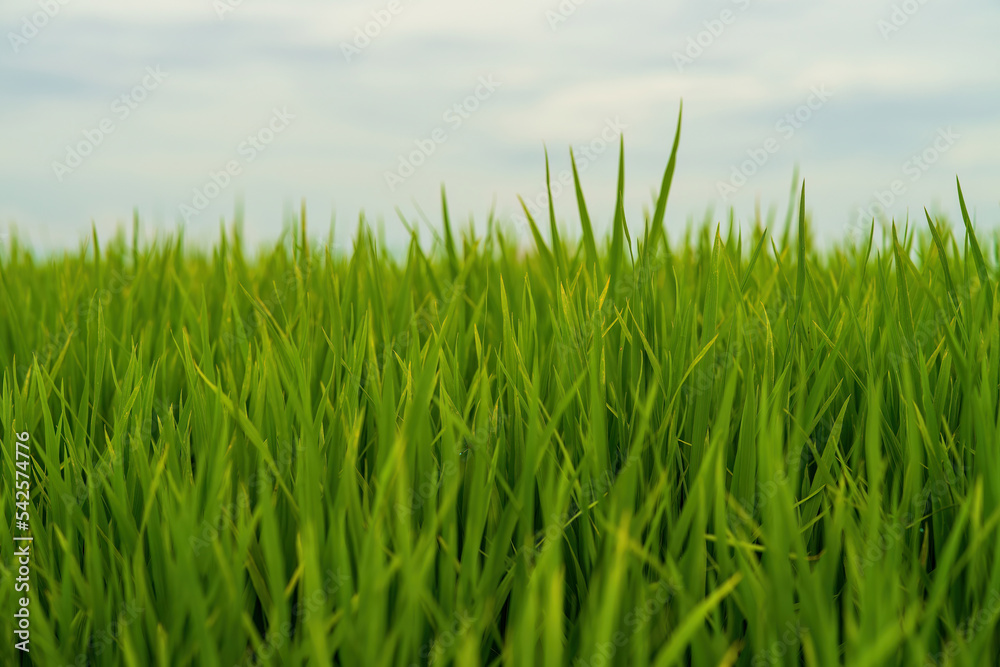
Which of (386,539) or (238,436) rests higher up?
(238,436)

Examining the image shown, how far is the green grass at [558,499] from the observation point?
0.78 meters

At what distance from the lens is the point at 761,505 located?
93cm

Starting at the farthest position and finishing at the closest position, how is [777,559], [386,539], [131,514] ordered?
1. [131,514]
2. [386,539]
3. [777,559]

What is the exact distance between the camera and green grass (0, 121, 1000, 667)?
78 cm

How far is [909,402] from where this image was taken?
39.2 inches

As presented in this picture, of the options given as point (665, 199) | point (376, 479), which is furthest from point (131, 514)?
point (665, 199)

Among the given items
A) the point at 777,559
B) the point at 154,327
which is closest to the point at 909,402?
the point at 777,559

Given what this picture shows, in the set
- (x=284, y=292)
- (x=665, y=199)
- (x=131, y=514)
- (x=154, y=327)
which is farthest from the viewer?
(x=284, y=292)

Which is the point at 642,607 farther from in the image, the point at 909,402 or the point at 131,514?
the point at 131,514

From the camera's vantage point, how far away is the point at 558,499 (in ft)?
2.64

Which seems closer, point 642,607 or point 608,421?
point 642,607

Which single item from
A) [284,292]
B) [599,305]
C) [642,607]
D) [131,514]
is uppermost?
[284,292]

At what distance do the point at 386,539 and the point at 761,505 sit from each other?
46cm

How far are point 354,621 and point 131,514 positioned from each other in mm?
365
